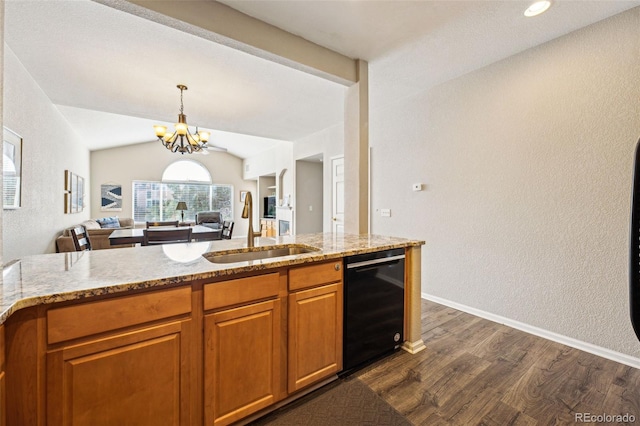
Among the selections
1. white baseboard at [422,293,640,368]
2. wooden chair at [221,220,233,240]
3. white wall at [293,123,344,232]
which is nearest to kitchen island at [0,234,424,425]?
white baseboard at [422,293,640,368]

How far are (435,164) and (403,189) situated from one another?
0.55m

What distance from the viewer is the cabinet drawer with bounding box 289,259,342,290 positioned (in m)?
1.62

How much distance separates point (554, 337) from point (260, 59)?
3.73 metres

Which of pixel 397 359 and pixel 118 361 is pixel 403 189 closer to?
pixel 397 359

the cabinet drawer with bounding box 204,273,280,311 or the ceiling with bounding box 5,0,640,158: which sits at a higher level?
the ceiling with bounding box 5,0,640,158

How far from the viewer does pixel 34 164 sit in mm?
3309

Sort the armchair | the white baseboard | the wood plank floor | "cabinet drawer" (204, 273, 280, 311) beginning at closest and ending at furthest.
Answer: "cabinet drawer" (204, 273, 280, 311), the wood plank floor, the white baseboard, the armchair

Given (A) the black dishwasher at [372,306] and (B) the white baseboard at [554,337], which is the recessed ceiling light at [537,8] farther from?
(B) the white baseboard at [554,337]

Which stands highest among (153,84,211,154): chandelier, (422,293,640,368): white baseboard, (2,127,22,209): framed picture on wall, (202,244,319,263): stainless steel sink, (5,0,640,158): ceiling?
(5,0,640,158): ceiling

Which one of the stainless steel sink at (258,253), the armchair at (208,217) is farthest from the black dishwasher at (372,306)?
the armchair at (208,217)

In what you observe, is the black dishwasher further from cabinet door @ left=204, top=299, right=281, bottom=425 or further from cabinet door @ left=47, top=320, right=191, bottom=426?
cabinet door @ left=47, top=320, right=191, bottom=426

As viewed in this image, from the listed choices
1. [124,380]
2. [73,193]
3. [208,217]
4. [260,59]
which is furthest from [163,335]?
[208,217]

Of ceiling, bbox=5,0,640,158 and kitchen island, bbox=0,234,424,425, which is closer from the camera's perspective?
kitchen island, bbox=0,234,424,425

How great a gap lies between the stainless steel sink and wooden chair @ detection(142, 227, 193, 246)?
184 centimetres
